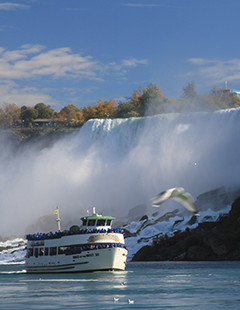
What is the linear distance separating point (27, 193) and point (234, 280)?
3293 inches

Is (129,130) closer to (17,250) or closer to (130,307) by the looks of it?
(17,250)

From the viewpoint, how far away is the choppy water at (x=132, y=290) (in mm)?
36550

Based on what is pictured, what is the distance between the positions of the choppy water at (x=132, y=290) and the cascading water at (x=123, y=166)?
43664mm

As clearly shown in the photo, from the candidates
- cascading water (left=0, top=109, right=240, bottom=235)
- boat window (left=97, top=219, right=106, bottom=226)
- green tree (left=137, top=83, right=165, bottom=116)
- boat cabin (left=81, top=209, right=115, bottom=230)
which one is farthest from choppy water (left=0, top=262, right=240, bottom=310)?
green tree (left=137, top=83, right=165, bottom=116)

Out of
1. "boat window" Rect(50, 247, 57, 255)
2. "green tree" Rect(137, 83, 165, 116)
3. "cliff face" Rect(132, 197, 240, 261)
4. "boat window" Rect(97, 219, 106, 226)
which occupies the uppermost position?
"green tree" Rect(137, 83, 165, 116)

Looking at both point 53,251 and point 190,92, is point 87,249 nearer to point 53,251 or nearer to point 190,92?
point 53,251

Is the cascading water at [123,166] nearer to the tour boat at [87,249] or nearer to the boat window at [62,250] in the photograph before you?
the tour boat at [87,249]

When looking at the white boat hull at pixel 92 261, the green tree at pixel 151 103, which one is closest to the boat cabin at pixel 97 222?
the white boat hull at pixel 92 261

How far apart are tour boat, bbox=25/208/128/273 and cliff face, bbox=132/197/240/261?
52.9 ft

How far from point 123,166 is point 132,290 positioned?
73.5 metres

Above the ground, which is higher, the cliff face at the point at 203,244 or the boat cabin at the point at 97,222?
the boat cabin at the point at 97,222

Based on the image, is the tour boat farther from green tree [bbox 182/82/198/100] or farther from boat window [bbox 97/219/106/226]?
green tree [bbox 182/82/198/100]

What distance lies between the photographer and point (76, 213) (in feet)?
387

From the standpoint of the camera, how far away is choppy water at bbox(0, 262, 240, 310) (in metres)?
36.6
